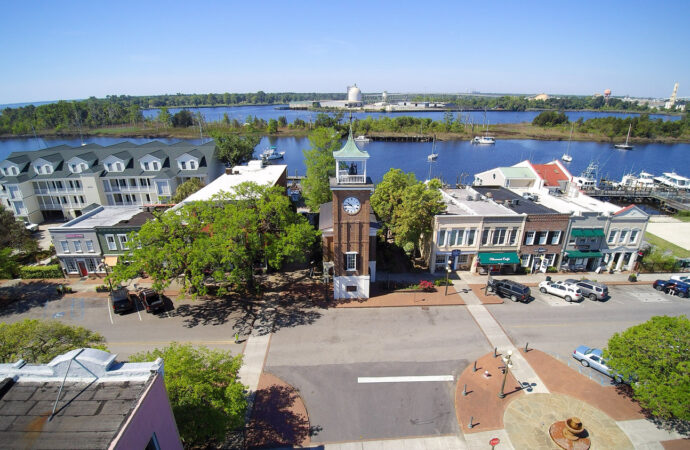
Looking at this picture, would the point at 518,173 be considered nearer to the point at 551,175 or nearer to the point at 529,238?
the point at 551,175

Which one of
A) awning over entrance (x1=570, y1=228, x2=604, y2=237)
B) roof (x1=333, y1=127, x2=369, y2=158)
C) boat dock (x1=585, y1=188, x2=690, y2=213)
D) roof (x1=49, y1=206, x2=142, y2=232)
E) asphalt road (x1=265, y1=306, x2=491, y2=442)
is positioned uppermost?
roof (x1=333, y1=127, x2=369, y2=158)

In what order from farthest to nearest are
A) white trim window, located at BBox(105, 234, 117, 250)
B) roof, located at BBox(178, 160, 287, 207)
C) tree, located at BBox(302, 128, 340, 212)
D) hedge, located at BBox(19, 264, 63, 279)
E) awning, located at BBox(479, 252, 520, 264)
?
tree, located at BBox(302, 128, 340, 212)
roof, located at BBox(178, 160, 287, 207)
hedge, located at BBox(19, 264, 63, 279)
white trim window, located at BBox(105, 234, 117, 250)
awning, located at BBox(479, 252, 520, 264)

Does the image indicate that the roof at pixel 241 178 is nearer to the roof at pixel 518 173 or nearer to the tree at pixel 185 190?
the tree at pixel 185 190

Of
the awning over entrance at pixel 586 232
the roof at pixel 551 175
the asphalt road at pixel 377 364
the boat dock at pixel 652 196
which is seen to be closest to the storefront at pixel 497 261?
the awning over entrance at pixel 586 232

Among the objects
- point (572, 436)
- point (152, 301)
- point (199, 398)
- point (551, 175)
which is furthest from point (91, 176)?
point (551, 175)

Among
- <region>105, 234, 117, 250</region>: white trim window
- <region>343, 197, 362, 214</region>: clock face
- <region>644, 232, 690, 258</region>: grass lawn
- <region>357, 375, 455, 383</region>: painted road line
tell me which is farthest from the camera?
<region>644, 232, 690, 258</region>: grass lawn

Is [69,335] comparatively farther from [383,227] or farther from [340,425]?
[383,227]

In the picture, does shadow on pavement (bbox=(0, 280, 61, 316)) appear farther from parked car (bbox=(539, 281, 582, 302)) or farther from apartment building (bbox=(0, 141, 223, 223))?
parked car (bbox=(539, 281, 582, 302))

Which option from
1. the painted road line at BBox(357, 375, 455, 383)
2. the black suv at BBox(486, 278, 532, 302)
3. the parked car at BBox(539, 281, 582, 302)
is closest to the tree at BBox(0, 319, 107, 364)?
the painted road line at BBox(357, 375, 455, 383)
